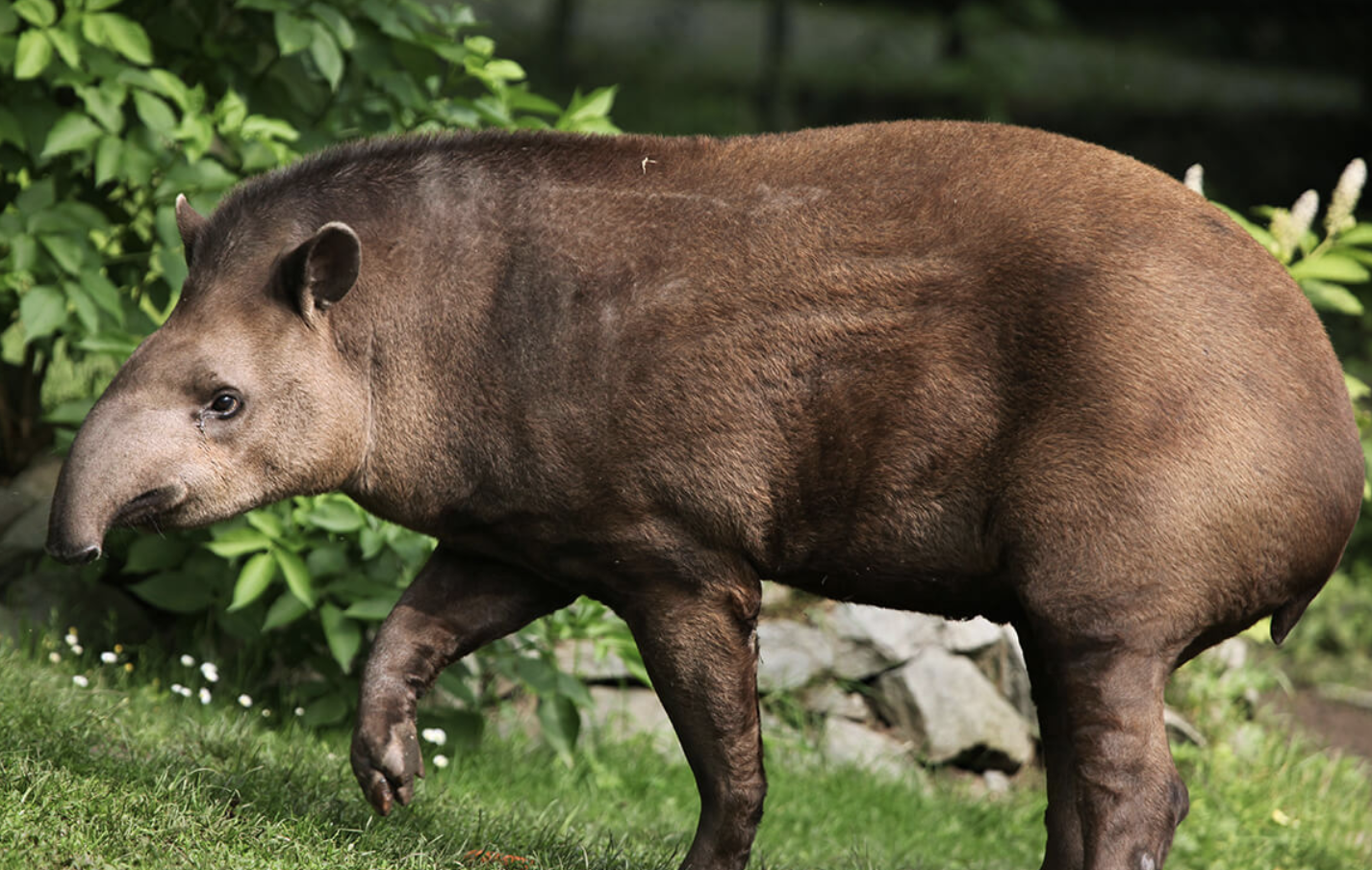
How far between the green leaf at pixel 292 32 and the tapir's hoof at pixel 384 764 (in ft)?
8.10

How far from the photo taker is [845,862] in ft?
19.0

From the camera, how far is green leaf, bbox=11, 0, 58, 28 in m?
5.61

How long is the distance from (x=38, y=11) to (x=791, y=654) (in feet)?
13.1

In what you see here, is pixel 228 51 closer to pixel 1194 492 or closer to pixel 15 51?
pixel 15 51

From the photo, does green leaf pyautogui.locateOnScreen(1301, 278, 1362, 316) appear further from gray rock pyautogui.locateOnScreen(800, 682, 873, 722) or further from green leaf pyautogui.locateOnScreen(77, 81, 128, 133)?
green leaf pyautogui.locateOnScreen(77, 81, 128, 133)

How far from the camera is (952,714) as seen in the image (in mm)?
7395

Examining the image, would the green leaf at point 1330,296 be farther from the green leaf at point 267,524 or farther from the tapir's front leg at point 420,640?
the green leaf at point 267,524

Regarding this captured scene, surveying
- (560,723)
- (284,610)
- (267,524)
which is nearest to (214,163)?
(267,524)

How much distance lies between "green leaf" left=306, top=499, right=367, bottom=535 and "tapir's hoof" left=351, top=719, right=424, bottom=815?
56.9 inches

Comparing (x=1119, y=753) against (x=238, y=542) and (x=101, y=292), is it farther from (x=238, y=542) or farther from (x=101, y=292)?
(x=101, y=292)

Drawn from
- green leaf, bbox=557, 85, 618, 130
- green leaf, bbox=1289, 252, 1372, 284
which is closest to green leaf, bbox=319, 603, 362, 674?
green leaf, bbox=557, 85, 618, 130

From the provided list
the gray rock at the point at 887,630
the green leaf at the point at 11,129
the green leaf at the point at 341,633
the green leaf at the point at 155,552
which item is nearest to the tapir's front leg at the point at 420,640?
the green leaf at the point at 341,633

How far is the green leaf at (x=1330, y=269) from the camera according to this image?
6305 millimetres

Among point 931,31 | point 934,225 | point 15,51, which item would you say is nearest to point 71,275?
point 15,51
